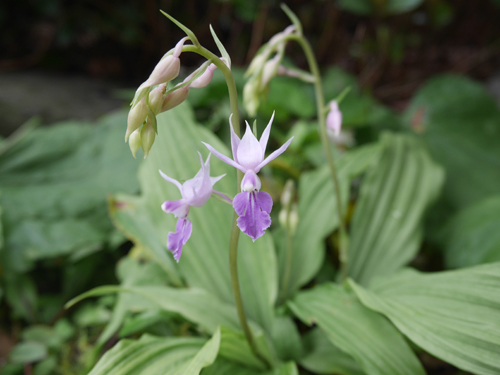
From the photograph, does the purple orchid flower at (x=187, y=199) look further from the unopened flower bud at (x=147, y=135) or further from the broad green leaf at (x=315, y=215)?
the broad green leaf at (x=315, y=215)

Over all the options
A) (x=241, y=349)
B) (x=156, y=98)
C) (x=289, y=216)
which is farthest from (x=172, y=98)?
(x=241, y=349)

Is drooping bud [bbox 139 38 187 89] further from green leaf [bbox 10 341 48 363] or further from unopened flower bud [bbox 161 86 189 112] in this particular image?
green leaf [bbox 10 341 48 363]

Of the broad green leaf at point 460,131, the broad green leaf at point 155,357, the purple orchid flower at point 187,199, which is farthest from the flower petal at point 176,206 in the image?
the broad green leaf at point 460,131

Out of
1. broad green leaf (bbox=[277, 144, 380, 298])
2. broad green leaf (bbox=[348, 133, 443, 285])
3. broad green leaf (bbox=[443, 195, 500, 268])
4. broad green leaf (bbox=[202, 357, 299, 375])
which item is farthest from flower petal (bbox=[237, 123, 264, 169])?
broad green leaf (bbox=[443, 195, 500, 268])

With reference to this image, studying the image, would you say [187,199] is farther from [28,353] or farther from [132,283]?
[28,353]

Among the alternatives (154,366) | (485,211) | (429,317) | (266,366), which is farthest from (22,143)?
(485,211)

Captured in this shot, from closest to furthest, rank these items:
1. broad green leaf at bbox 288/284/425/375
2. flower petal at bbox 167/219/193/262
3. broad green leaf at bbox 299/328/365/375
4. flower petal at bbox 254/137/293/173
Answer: flower petal at bbox 254/137/293/173, flower petal at bbox 167/219/193/262, broad green leaf at bbox 288/284/425/375, broad green leaf at bbox 299/328/365/375
